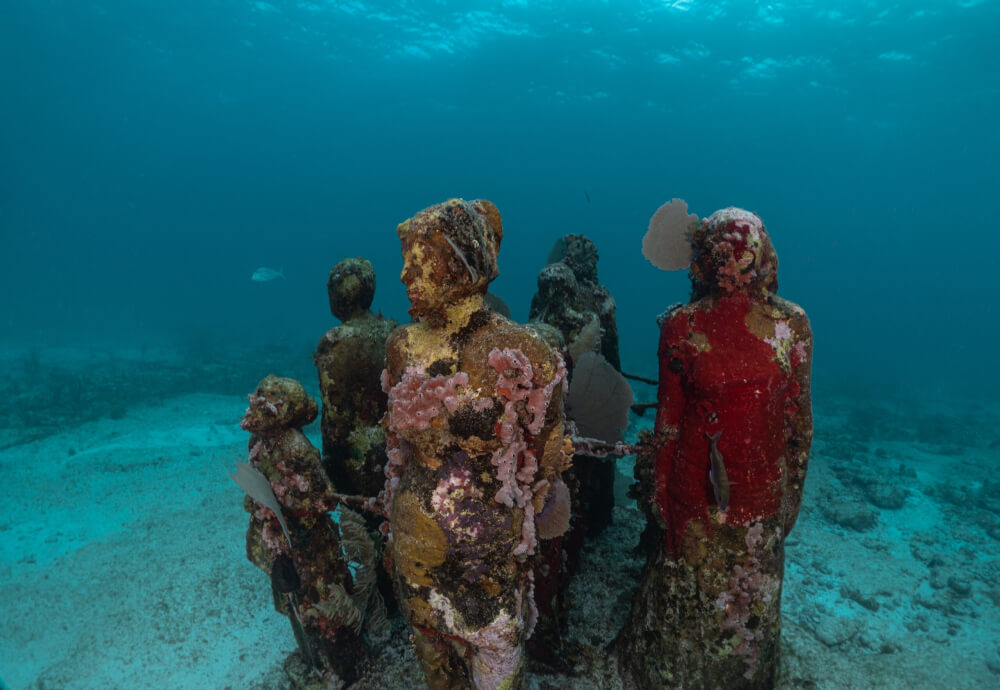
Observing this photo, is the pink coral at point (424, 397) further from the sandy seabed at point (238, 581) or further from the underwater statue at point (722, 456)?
the sandy seabed at point (238, 581)

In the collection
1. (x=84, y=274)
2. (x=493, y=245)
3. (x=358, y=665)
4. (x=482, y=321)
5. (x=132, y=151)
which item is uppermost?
(x=132, y=151)

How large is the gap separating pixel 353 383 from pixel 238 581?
3.08 meters

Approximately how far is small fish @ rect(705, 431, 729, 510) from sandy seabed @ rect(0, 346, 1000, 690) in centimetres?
164

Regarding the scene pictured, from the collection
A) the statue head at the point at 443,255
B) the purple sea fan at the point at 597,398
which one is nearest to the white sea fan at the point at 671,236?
the purple sea fan at the point at 597,398

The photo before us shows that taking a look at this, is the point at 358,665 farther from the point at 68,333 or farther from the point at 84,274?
the point at 84,274

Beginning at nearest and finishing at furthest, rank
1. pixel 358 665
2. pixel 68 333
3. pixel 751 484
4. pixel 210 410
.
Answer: pixel 751 484, pixel 358 665, pixel 210 410, pixel 68 333

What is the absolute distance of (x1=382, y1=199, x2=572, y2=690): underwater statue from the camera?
1.95m

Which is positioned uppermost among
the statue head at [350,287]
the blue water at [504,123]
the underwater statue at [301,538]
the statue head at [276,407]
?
the blue water at [504,123]

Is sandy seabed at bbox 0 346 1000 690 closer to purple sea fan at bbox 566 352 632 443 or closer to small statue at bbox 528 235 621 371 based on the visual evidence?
purple sea fan at bbox 566 352 632 443

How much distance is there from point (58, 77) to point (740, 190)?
9742 centimetres

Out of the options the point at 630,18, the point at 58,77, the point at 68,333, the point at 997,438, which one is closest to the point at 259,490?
the point at 997,438

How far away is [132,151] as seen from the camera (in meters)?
97.2

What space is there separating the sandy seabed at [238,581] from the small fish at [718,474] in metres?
1.64

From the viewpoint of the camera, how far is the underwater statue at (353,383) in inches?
145
